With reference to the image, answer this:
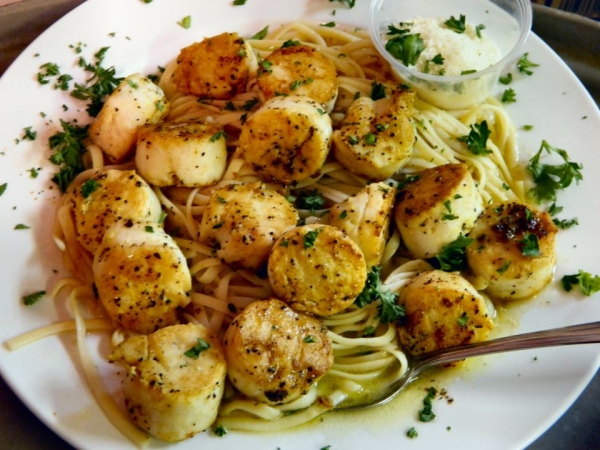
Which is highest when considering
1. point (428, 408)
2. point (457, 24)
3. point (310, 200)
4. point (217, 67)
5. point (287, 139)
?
point (457, 24)

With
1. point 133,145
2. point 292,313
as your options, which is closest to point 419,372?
point 292,313

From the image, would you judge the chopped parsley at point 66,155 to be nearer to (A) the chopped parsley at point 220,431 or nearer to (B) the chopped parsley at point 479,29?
(A) the chopped parsley at point 220,431

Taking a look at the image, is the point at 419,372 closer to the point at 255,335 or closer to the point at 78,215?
the point at 255,335

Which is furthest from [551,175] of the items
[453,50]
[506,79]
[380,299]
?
[380,299]

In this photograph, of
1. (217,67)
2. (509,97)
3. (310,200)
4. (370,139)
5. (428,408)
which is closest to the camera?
(428,408)

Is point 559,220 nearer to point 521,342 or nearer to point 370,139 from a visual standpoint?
point 521,342

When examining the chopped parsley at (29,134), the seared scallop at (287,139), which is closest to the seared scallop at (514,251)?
the seared scallop at (287,139)

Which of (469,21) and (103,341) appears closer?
(103,341)

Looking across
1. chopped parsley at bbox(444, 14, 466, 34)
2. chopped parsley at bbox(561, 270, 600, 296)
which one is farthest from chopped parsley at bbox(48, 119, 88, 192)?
chopped parsley at bbox(561, 270, 600, 296)
